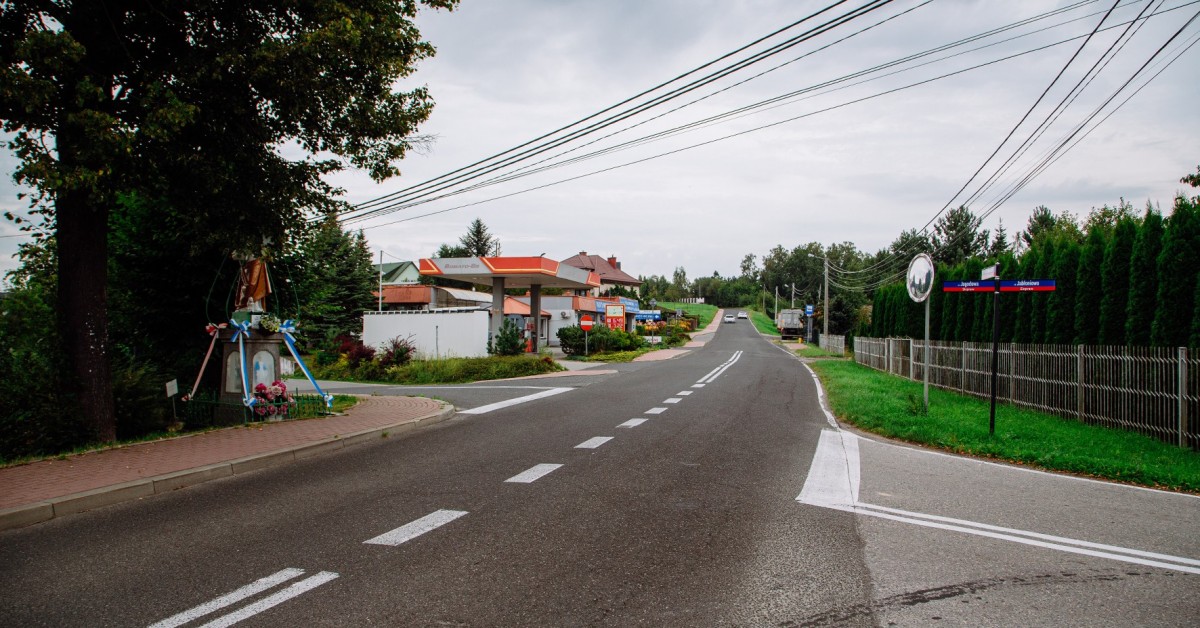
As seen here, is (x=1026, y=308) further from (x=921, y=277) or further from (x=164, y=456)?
(x=164, y=456)

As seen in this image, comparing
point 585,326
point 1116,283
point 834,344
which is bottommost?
point 834,344

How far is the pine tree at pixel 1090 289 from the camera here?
43.2ft

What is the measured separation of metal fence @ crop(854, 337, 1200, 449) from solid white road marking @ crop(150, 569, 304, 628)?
11.7 meters

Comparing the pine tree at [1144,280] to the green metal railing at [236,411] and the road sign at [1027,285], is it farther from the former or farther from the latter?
the green metal railing at [236,411]

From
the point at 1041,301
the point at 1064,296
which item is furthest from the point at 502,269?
the point at 1064,296

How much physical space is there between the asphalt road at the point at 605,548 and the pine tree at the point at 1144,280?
651 cm

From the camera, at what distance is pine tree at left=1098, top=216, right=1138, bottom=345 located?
12367 millimetres

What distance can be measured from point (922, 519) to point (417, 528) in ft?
13.3

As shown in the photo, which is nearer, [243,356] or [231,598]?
[231,598]

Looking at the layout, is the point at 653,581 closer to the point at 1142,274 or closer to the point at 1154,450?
the point at 1154,450

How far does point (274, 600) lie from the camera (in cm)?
353

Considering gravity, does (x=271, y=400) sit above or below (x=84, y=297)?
below

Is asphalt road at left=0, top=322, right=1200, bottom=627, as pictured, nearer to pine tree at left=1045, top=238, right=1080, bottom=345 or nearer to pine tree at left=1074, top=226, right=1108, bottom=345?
pine tree at left=1074, top=226, right=1108, bottom=345

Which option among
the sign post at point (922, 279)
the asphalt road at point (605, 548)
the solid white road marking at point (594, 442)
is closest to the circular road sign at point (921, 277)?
the sign post at point (922, 279)
